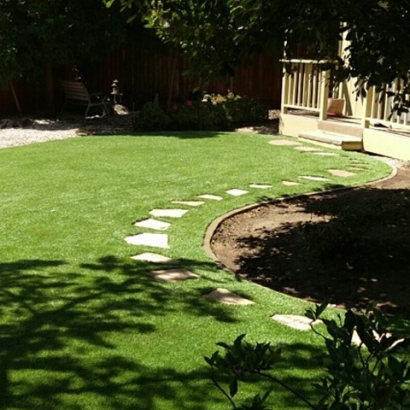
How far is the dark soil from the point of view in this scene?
5.55m

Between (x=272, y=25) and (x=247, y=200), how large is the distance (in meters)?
3.73

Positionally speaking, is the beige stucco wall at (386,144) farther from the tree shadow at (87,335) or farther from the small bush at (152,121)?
the tree shadow at (87,335)

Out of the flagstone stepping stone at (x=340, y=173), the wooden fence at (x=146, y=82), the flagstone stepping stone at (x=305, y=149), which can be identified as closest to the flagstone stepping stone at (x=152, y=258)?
the flagstone stepping stone at (x=340, y=173)

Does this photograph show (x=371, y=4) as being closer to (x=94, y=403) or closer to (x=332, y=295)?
(x=332, y=295)

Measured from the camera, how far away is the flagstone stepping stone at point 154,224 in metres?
7.07

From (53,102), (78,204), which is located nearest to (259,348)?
(78,204)

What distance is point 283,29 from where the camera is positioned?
4895 mm

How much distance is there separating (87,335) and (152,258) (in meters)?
1.70

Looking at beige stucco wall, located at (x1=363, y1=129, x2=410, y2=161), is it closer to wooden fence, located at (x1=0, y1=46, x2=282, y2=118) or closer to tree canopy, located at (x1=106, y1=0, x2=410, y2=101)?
Result: tree canopy, located at (x1=106, y1=0, x2=410, y2=101)

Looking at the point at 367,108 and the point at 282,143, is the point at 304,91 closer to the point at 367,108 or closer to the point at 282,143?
the point at 282,143

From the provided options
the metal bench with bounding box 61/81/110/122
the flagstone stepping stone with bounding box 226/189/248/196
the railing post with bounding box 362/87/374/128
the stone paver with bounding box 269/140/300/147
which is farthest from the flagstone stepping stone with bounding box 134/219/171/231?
the metal bench with bounding box 61/81/110/122

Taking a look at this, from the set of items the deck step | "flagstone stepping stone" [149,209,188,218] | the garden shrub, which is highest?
the garden shrub

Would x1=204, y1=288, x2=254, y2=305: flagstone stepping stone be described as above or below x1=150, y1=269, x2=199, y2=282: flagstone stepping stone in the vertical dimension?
below

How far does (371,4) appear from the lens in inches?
196
